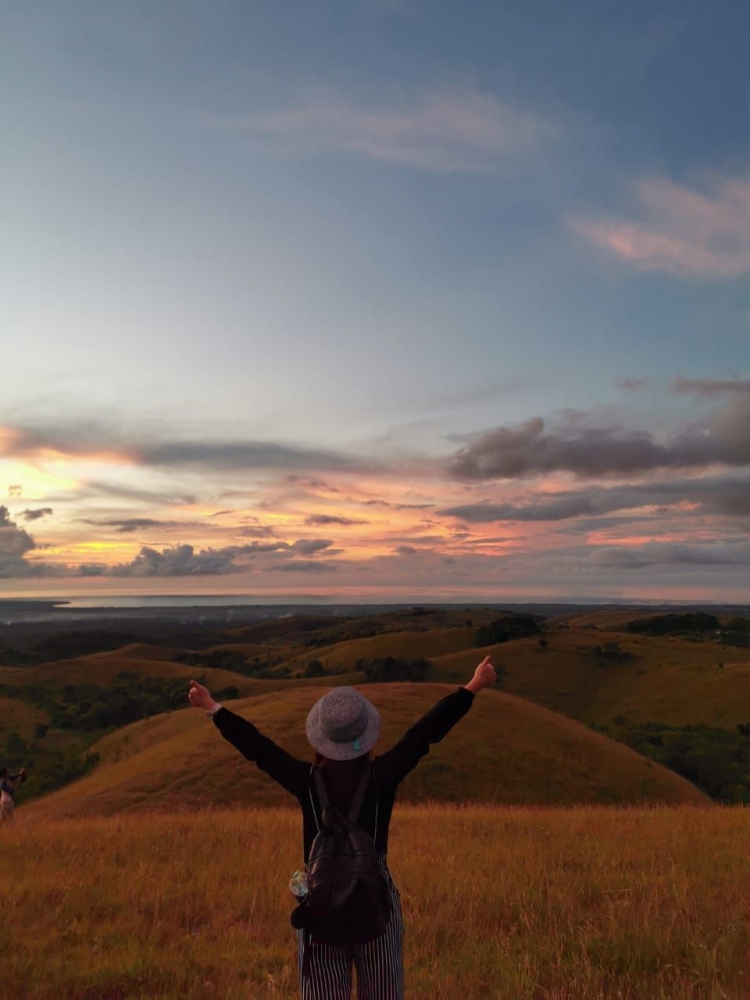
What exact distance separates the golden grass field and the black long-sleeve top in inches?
113

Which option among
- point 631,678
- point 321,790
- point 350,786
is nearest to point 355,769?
point 350,786

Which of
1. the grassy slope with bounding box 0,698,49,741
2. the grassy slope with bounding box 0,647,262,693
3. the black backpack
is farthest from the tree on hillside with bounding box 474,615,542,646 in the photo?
the black backpack

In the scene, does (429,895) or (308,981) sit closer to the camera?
(308,981)

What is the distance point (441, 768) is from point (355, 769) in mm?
35918

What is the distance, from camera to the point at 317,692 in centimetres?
5341

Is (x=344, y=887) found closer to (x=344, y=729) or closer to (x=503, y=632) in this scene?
(x=344, y=729)

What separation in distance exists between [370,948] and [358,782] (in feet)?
2.79

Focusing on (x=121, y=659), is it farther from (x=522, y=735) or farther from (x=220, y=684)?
(x=522, y=735)

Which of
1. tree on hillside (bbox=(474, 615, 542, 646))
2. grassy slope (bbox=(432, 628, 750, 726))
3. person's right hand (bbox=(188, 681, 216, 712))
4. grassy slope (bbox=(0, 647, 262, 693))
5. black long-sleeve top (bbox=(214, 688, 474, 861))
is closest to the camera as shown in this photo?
black long-sleeve top (bbox=(214, 688, 474, 861))

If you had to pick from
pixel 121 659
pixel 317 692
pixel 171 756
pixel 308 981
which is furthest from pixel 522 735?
pixel 121 659

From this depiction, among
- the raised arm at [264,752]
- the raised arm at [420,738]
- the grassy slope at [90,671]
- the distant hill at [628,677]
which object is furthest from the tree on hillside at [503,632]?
the raised arm at [264,752]

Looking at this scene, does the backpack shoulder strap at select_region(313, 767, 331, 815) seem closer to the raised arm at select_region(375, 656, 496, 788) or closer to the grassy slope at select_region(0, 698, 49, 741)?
the raised arm at select_region(375, 656, 496, 788)

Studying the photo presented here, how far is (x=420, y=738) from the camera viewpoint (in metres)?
4.09

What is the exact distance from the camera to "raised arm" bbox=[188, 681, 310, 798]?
4.00 metres
